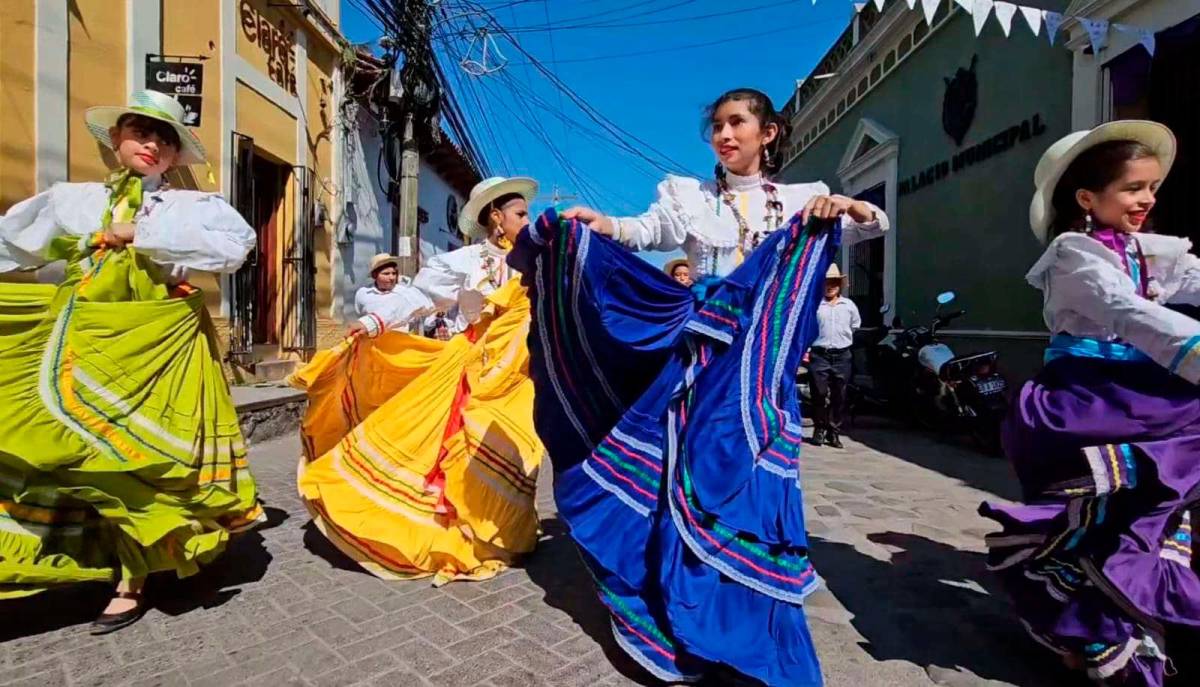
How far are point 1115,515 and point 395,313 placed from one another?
2.80 meters

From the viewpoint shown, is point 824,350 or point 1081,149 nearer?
point 1081,149

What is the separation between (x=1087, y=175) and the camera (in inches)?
83.9

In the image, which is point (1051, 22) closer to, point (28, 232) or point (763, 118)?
point (763, 118)

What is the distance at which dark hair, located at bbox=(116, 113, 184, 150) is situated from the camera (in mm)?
2652

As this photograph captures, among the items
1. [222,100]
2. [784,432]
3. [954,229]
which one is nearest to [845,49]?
[954,229]

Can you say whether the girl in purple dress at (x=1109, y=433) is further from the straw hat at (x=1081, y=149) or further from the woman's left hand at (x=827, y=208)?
the woman's left hand at (x=827, y=208)

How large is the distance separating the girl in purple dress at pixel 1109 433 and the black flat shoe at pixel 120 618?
2789mm

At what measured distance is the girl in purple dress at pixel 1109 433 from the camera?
1.81 m

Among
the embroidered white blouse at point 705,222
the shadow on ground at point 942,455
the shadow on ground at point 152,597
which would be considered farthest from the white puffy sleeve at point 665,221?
the shadow on ground at point 942,455

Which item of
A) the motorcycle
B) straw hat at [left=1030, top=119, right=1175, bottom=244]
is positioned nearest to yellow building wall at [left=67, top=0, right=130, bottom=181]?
straw hat at [left=1030, top=119, right=1175, bottom=244]

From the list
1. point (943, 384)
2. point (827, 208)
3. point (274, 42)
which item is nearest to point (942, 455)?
point (943, 384)

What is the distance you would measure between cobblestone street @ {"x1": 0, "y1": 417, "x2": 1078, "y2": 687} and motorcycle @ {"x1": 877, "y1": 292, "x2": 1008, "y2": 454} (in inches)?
113

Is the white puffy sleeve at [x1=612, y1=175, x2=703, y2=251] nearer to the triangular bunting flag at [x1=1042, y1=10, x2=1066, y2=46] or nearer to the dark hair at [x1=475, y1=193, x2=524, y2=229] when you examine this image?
the dark hair at [x1=475, y1=193, x2=524, y2=229]

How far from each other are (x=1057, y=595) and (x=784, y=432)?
859 millimetres
